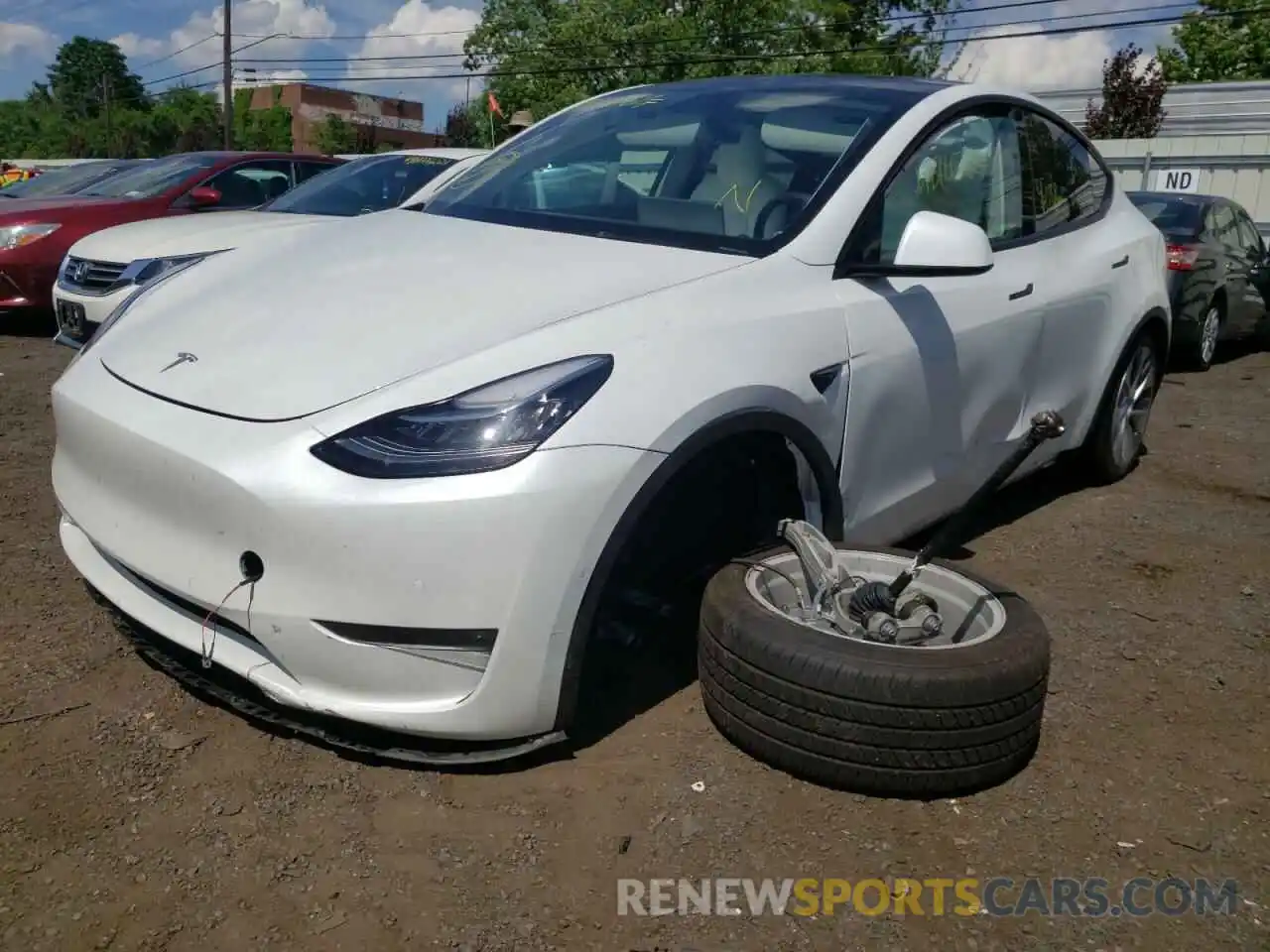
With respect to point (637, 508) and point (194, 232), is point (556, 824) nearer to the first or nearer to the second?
point (637, 508)

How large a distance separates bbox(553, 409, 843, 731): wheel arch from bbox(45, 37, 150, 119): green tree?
87.9 m

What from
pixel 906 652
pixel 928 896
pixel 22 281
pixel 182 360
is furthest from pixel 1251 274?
pixel 22 281

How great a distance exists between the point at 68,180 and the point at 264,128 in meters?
61.1

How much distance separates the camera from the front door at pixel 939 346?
2909 millimetres

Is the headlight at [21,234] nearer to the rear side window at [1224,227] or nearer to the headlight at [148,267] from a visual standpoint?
the headlight at [148,267]

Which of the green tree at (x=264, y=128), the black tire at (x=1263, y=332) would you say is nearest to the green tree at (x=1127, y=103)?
the black tire at (x=1263, y=332)

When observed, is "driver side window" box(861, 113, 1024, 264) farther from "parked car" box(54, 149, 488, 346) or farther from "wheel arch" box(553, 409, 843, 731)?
"parked car" box(54, 149, 488, 346)

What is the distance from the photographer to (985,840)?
2.32m

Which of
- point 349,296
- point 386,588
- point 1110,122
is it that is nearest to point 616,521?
point 386,588

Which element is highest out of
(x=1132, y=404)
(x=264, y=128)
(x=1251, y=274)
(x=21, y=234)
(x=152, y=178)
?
(x=264, y=128)

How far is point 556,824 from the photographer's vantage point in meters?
2.29

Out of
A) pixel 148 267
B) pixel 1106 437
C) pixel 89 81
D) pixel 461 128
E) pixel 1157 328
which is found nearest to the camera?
pixel 1106 437

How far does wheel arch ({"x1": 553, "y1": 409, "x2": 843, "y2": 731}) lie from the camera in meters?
2.26

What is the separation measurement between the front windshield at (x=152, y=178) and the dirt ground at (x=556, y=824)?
6.18 metres
